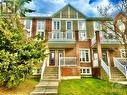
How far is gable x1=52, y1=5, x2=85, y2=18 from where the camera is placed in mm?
35375

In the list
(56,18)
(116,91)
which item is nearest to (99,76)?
(116,91)

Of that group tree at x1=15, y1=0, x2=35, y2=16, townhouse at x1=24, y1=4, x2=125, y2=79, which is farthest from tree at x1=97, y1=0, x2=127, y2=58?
tree at x1=15, y1=0, x2=35, y2=16

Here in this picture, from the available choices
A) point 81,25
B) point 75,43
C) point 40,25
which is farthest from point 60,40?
point 81,25

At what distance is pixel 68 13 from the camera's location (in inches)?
1401

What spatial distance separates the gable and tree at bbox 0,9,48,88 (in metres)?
19.4

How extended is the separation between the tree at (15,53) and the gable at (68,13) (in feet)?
63.6

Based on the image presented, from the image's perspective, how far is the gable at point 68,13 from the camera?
35.4m

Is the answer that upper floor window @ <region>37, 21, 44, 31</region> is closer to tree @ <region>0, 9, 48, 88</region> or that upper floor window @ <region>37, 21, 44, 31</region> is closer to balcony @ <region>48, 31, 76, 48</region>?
balcony @ <region>48, 31, 76, 48</region>

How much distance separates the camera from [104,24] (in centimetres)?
1962

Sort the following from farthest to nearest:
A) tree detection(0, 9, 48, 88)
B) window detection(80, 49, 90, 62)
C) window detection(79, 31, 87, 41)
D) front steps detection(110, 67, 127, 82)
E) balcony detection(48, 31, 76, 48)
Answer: window detection(79, 31, 87, 41), window detection(80, 49, 90, 62), balcony detection(48, 31, 76, 48), front steps detection(110, 67, 127, 82), tree detection(0, 9, 48, 88)

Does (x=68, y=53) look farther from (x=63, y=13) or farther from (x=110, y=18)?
(x=110, y=18)

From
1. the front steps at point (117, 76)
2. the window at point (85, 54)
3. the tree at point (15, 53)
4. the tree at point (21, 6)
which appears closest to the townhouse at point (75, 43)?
the window at point (85, 54)

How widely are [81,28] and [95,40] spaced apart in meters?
7.85

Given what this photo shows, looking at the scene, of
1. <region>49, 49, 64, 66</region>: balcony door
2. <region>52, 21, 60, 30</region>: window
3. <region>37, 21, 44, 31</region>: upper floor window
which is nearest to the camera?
<region>49, 49, 64, 66</region>: balcony door
